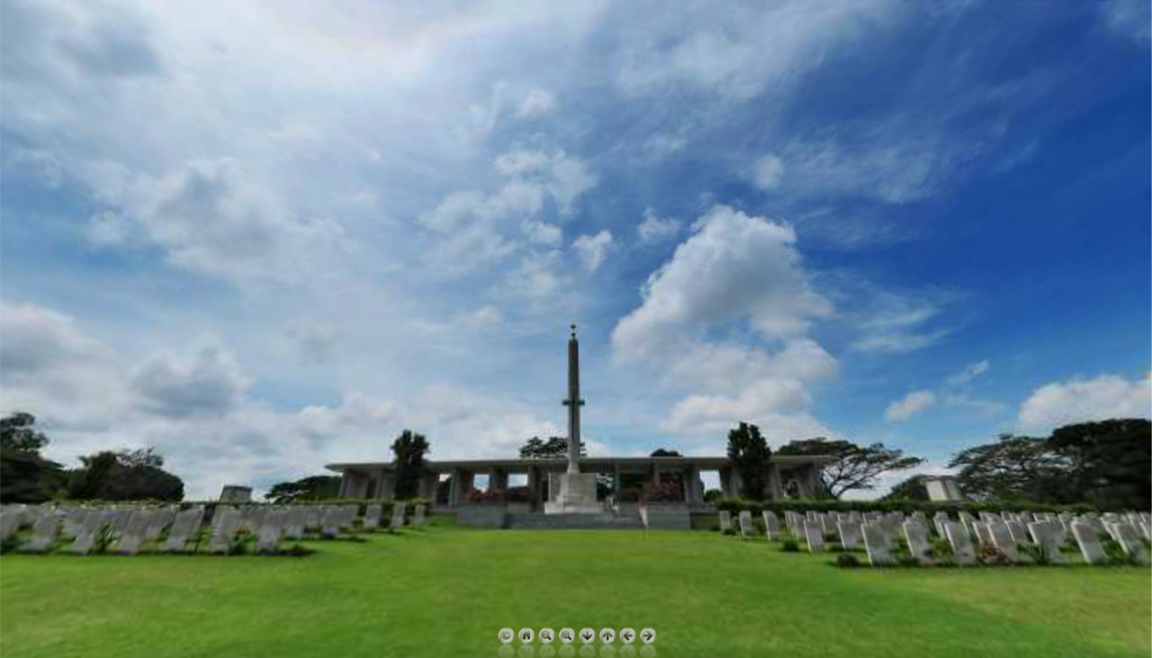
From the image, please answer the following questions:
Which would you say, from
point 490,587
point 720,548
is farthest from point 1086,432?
point 490,587

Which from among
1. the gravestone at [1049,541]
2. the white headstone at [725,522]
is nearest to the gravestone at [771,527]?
the white headstone at [725,522]

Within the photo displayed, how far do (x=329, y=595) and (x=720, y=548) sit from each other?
749cm

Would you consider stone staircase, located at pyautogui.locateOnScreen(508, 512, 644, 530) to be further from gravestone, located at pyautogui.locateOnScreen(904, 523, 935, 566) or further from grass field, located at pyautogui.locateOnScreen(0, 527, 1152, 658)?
grass field, located at pyautogui.locateOnScreen(0, 527, 1152, 658)

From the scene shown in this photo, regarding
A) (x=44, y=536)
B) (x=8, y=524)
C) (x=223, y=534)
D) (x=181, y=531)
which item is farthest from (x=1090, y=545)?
(x=8, y=524)

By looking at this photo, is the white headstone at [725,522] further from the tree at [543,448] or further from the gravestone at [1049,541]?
the tree at [543,448]

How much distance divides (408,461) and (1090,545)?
2805cm

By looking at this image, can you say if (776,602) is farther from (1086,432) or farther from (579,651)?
(1086,432)

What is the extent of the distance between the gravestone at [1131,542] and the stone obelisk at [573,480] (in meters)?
17.2

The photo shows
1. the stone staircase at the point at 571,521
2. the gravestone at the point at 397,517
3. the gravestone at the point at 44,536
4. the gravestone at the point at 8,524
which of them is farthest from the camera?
the stone staircase at the point at 571,521

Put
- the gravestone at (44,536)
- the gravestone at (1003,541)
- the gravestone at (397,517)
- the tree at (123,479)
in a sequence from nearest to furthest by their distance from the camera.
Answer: the gravestone at (1003,541)
the gravestone at (44,536)
the gravestone at (397,517)
the tree at (123,479)

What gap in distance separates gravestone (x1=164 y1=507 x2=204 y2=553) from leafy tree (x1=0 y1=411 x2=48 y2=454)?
138ft

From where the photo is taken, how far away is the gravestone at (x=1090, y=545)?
7566 mm

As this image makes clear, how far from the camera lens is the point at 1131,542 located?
7.95 meters

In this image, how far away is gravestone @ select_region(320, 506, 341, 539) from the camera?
11.3 m
